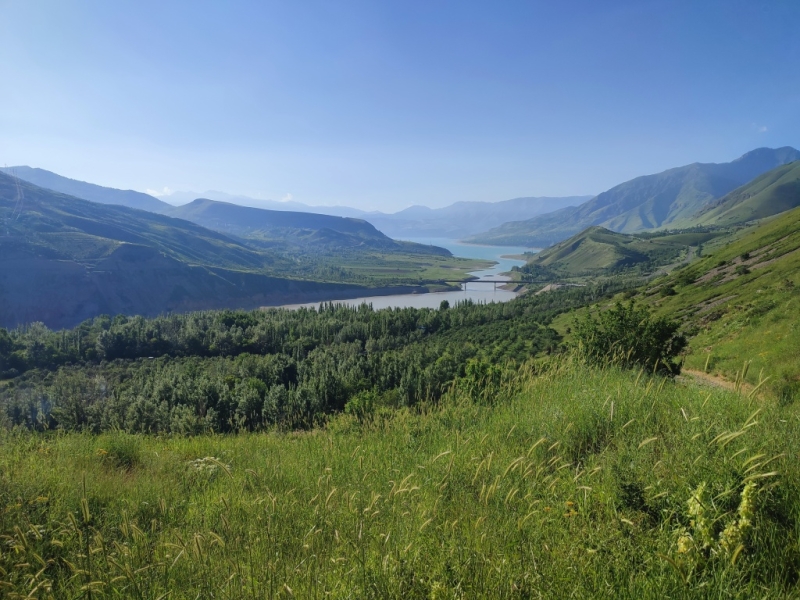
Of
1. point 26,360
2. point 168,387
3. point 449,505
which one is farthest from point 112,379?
point 449,505

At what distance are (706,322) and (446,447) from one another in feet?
109

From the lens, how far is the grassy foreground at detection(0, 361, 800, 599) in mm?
2645

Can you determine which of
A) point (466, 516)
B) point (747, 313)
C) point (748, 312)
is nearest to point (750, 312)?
point (747, 313)

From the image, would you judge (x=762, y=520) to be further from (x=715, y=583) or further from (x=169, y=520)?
(x=169, y=520)

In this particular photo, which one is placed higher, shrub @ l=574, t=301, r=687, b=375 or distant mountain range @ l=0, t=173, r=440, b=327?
shrub @ l=574, t=301, r=687, b=375

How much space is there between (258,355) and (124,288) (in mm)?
82733

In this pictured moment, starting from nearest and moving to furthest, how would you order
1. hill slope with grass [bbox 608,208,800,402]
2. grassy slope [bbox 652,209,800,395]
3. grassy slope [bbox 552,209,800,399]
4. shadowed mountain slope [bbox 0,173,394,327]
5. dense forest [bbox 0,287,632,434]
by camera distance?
hill slope with grass [bbox 608,208,800,402], grassy slope [bbox 552,209,800,399], grassy slope [bbox 652,209,800,395], dense forest [bbox 0,287,632,434], shadowed mountain slope [bbox 0,173,394,327]

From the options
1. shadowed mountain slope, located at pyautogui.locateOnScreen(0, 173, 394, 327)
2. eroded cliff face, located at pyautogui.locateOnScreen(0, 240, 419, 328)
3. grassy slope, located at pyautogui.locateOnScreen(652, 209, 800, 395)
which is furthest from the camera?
shadowed mountain slope, located at pyautogui.locateOnScreen(0, 173, 394, 327)

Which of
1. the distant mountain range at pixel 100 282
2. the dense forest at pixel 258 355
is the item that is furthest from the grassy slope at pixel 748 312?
the distant mountain range at pixel 100 282

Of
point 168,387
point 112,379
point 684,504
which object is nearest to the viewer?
point 684,504

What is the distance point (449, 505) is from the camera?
3.66 meters

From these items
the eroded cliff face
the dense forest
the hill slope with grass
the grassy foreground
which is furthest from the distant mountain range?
the grassy foreground

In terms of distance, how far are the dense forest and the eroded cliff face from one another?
34846mm

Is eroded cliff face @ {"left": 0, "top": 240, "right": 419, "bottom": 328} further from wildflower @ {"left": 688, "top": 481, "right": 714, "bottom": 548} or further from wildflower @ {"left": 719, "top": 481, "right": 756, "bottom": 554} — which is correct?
wildflower @ {"left": 719, "top": 481, "right": 756, "bottom": 554}
